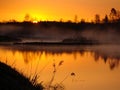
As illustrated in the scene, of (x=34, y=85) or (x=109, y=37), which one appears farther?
(x=109, y=37)

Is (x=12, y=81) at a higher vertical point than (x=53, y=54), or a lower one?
higher

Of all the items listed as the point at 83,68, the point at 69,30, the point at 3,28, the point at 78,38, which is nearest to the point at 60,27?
the point at 69,30

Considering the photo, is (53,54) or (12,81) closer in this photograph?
(12,81)

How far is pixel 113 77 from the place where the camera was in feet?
52.2

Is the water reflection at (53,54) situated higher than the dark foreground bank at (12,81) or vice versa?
the dark foreground bank at (12,81)

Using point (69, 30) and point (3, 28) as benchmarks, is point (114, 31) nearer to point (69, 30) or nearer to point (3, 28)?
point (69, 30)

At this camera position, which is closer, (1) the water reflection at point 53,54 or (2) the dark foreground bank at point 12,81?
(2) the dark foreground bank at point 12,81

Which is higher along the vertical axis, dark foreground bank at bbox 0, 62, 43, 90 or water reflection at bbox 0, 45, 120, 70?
dark foreground bank at bbox 0, 62, 43, 90

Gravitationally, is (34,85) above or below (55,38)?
above

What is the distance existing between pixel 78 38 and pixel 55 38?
639 cm

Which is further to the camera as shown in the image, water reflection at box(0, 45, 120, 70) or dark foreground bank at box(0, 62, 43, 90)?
water reflection at box(0, 45, 120, 70)

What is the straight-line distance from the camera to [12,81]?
30.7 ft

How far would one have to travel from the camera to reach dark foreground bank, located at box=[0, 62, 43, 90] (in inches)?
356

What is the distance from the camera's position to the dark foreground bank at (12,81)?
9.04 meters
